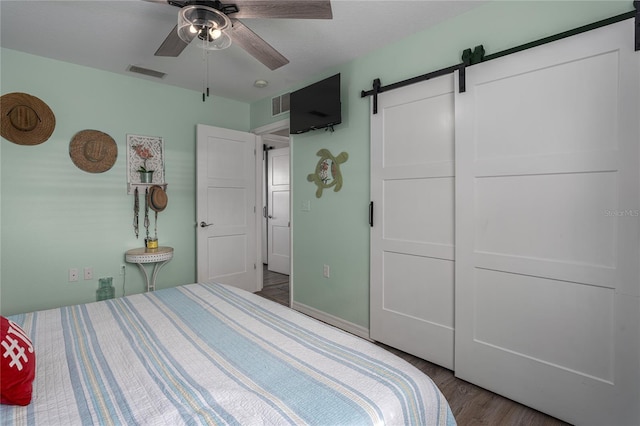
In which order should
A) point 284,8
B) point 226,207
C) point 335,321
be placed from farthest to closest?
point 226,207
point 335,321
point 284,8

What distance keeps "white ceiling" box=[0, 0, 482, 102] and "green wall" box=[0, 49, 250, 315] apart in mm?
232

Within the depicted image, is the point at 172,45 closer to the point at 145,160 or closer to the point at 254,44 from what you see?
the point at 254,44

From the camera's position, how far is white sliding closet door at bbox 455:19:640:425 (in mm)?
1589

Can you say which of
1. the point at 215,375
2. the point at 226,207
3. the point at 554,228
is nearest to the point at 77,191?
the point at 226,207

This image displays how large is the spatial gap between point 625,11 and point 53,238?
429cm

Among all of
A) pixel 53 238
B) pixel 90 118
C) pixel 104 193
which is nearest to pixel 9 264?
pixel 53 238

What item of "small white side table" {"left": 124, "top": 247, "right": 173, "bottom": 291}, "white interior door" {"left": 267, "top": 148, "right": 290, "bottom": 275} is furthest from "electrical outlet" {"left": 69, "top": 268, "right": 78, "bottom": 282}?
"white interior door" {"left": 267, "top": 148, "right": 290, "bottom": 275}

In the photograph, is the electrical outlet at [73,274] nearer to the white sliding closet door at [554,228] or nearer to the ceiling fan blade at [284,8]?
the ceiling fan blade at [284,8]

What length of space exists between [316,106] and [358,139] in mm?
545

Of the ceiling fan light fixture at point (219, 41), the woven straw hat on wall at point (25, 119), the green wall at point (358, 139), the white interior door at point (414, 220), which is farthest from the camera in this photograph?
the woven straw hat on wall at point (25, 119)

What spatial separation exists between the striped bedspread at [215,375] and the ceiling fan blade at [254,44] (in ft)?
4.93

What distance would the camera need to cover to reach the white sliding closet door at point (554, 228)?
159 cm

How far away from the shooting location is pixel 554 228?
5.90 feet

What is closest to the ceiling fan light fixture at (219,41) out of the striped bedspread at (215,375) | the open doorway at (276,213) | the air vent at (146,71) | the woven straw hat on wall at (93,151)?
the striped bedspread at (215,375)
